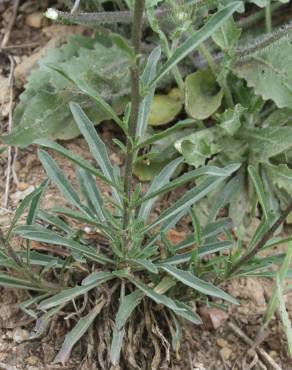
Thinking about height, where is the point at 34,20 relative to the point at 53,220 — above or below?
above

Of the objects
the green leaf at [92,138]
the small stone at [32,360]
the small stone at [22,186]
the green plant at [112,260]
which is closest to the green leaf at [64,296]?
the green plant at [112,260]

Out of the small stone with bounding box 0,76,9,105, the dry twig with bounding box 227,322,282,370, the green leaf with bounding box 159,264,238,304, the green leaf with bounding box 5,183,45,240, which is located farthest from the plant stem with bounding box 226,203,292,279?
the small stone with bounding box 0,76,9,105

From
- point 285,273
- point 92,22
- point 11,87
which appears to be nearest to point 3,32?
point 11,87

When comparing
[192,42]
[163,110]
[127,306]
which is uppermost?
[192,42]

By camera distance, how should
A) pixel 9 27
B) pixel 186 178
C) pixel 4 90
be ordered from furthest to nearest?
pixel 9 27, pixel 4 90, pixel 186 178

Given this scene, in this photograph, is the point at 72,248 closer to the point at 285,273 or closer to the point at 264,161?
the point at 285,273

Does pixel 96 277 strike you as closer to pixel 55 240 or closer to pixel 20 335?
pixel 55 240

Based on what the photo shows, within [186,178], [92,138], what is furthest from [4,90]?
[186,178]
